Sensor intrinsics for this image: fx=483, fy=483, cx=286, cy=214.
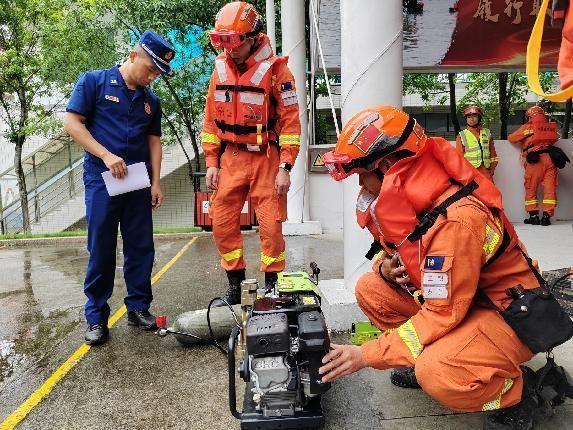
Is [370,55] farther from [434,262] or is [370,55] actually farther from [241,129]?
[434,262]

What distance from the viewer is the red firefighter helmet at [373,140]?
181 centimetres

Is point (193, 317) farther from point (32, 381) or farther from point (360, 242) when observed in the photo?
point (360, 242)

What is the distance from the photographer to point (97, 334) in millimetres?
3045

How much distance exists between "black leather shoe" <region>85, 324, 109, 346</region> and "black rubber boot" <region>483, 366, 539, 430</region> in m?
2.26

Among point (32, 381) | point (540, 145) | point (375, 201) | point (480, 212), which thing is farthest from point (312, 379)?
point (540, 145)

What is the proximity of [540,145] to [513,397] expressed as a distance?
648 centimetres

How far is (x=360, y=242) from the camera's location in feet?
10.1

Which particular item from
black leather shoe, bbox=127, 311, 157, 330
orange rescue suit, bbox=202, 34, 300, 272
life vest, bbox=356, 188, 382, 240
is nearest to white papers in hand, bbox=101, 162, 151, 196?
orange rescue suit, bbox=202, 34, 300, 272

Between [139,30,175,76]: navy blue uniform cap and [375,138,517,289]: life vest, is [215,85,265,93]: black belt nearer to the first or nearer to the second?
[139,30,175,76]: navy blue uniform cap

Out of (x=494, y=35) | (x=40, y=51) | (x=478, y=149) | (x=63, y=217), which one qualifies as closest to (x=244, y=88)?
(x=478, y=149)

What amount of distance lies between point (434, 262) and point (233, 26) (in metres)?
2.11

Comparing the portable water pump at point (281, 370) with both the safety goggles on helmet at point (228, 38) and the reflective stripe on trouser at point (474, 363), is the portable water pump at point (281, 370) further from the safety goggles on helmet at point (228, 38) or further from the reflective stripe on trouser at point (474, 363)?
the safety goggles on helmet at point (228, 38)

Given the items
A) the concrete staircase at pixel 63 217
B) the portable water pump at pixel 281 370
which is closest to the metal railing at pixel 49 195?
the concrete staircase at pixel 63 217

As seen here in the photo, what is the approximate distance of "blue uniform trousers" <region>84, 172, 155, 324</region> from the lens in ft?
10.0
